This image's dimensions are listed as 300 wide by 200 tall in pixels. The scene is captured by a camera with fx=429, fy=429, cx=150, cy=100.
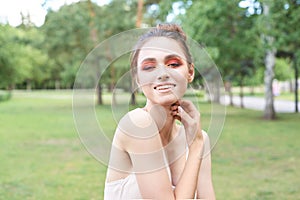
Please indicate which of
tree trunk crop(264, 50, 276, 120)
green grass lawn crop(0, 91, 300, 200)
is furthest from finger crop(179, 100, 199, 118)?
tree trunk crop(264, 50, 276, 120)

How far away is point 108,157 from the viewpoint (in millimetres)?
1201

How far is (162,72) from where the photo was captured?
3.67 feet

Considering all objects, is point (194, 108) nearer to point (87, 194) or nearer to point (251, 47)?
point (87, 194)

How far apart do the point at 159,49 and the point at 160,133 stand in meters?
0.26

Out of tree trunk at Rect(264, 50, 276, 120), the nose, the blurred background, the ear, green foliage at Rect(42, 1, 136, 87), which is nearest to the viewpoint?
the nose

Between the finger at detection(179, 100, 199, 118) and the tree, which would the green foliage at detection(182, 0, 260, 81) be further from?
the finger at detection(179, 100, 199, 118)

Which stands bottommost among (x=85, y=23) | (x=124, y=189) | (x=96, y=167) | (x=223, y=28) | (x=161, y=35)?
(x=96, y=167)

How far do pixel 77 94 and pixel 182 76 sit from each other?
288 millimetres

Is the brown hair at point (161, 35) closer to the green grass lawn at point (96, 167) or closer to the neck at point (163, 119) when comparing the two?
the neck at point (163, 119)

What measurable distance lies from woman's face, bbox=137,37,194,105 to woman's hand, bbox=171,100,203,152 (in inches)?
2.5

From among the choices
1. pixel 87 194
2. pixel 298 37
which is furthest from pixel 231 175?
pixel 298 37

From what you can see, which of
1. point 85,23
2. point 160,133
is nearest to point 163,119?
point 160,133

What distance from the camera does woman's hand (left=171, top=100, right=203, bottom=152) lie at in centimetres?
123

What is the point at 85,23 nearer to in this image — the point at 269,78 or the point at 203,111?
the point at 269,78
